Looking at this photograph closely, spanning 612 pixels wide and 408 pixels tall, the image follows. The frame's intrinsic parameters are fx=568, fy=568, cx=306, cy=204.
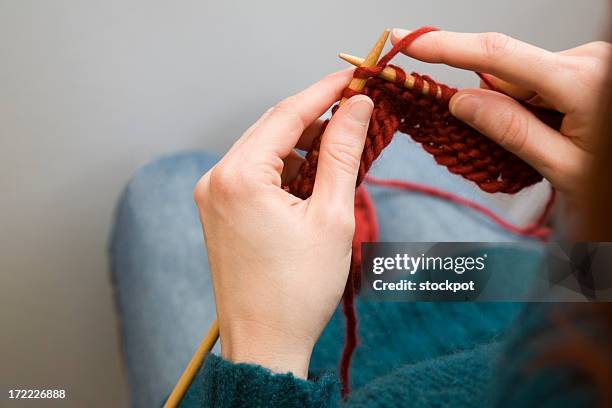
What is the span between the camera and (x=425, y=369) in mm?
581

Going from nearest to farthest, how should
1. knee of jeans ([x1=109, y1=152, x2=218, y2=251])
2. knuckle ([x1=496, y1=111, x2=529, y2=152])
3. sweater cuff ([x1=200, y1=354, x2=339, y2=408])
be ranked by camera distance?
sweater cuff ([x1=200, y1=354, x2=339, y2=408]), knuckle ([x1=496, y1=111, x2=529, y2=152]), knee of jeans ([x1=109, y1=152, x2=218, y2=251])

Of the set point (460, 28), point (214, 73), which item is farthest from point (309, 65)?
point (460, 28)

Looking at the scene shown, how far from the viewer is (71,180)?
110 cm

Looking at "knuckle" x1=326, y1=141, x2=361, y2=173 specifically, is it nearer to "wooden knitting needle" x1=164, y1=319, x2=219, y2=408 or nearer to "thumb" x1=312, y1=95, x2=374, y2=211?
"thumb" x1=312, y1=95, x2=374, y2=211

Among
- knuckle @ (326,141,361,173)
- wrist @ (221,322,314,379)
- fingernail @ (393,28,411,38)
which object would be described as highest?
fingernail @ (393,28,411,38)

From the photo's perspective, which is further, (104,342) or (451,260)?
(104,342)

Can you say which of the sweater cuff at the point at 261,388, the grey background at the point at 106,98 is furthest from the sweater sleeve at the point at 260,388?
the grey background at the point at 106,98

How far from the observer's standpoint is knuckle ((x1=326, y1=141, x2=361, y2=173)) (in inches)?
20.9

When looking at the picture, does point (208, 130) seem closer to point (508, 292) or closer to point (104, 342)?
point (104, 342)

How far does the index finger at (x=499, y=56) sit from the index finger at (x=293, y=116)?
0.28ft

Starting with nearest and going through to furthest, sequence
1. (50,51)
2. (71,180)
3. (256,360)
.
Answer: (256,360) → (50,51) → (71,180)

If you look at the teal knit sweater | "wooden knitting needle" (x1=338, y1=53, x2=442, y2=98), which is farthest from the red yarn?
the teal knit sweater

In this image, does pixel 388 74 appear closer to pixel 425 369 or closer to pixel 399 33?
pixel 399 33

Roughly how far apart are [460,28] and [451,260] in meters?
0.57
